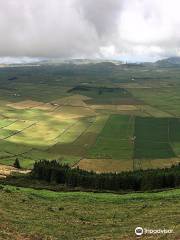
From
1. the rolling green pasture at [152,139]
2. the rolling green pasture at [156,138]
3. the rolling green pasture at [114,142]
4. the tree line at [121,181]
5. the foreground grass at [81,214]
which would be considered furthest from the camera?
the rolling green pasture at [156,138]

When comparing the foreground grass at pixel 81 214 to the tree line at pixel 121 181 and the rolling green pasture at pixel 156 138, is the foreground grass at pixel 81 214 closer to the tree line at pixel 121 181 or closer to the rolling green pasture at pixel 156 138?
the tree line at pixel 121 181

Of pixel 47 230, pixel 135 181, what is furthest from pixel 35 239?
pixel 135 181

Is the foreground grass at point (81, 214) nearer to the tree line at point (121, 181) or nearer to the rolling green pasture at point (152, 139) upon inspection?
the tree line at point (121, 181)

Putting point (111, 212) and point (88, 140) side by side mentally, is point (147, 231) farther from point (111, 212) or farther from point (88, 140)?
point (88, 140)

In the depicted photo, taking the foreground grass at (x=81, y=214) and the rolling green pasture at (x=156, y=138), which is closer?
the foreground grass at (x=81, y=214)

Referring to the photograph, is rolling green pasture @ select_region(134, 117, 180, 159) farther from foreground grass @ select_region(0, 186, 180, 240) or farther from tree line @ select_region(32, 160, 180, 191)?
foreground grass @ select_region(0, 186, 180, 240)

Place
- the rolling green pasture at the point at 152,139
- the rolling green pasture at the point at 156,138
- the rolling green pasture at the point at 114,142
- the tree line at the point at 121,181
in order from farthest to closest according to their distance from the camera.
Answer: the rolling green pasture at the point at 156,138, the rolling green pasture at the point at 152,139, the rolling green pasture at the point at 114,142, the tree line at the point at 121,181

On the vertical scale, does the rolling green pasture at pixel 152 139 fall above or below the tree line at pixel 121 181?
above

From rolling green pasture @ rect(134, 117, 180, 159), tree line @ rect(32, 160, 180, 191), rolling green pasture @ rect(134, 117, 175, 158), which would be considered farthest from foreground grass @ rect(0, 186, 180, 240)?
rolling green pasture @ rect(134, 117, 180, 159)

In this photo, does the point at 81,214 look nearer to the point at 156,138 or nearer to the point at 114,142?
the point at 114,142

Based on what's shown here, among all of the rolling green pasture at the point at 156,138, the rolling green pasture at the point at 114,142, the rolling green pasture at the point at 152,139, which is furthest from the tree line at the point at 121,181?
the rolling green pasture at the point at 152,139
